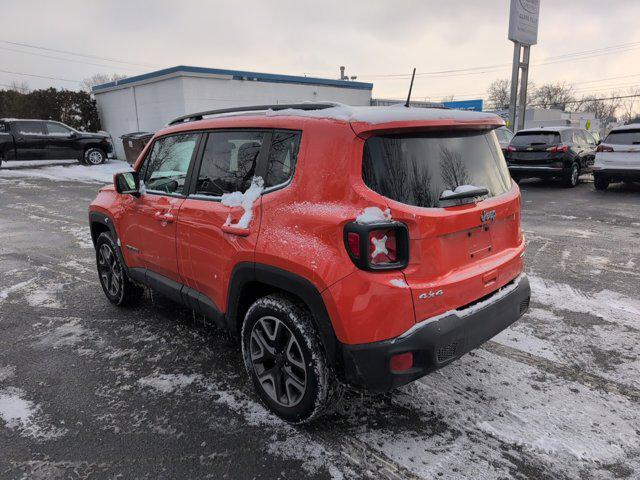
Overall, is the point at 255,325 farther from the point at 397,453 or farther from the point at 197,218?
the point at 397,453

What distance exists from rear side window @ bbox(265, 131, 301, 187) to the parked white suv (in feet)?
36.9

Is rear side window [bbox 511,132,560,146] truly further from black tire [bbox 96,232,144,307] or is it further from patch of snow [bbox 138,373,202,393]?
patch of snow [bbox 138,373,202,393]

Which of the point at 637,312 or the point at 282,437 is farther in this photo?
the point at 637,312

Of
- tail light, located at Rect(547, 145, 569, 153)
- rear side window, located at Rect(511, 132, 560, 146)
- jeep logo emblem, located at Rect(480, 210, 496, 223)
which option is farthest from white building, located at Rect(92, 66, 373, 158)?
jeep logo emblem, located at Rect(480, 210, 496, 223)

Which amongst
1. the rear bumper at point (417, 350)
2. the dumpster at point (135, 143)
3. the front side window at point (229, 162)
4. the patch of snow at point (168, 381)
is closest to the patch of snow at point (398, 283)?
the rear bumper at point (417, 350)

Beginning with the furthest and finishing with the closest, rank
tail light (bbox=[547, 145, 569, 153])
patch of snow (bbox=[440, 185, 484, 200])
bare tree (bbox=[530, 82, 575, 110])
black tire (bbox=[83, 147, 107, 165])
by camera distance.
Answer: bare tree (bbox=[530, 82, 575, 110]), black tire (bbox=[83, 147, 107, 165]), tail light (bbox=[547, 145, 569, 153]), patch of snow (bbox=[440, 185, 484, 200])

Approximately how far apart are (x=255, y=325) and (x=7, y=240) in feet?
21.7

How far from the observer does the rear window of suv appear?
228 cm

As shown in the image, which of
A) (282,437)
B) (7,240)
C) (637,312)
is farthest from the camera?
(7,240)

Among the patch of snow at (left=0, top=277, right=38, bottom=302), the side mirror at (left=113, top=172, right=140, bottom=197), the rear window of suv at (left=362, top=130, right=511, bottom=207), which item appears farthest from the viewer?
the patch of snow at (left=0, top=277, right=38, bottom=302)

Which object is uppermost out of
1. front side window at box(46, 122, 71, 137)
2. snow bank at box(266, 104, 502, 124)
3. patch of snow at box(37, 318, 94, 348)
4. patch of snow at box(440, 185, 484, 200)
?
front side window at box(46, 122, 71, 137)

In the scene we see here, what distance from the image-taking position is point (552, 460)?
2.34 metres

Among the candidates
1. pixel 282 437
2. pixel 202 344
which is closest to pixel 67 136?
pixel 202 344

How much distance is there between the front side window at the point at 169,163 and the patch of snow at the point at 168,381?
1318 mm
